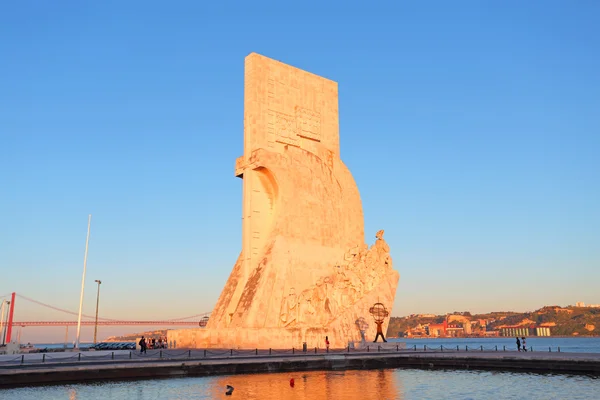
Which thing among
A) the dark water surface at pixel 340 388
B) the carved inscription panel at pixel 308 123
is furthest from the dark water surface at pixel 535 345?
the dark water surface at pixel 340 388

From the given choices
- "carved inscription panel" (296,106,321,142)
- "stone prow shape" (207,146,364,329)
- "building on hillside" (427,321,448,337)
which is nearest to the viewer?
"stone prow shape" (207,146,364,329)

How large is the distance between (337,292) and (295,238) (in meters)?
3.63

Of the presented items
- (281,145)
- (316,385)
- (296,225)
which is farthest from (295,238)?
(316,385)

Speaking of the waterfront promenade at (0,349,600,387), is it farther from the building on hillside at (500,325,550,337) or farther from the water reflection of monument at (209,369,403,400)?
the building on hillside at (500,325,550,337)

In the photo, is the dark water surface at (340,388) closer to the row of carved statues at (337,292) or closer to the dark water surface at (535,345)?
the row of carved statues at (337,292)

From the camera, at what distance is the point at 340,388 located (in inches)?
371

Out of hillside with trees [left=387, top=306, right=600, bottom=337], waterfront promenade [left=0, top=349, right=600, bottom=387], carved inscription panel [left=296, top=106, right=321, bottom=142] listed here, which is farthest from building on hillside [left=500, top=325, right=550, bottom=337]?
waterfront promenade [left=0, top=349, right=600, bottom=387]

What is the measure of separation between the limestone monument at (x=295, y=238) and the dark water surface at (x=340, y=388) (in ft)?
26.7

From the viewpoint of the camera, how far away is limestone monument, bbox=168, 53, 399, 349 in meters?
20.0

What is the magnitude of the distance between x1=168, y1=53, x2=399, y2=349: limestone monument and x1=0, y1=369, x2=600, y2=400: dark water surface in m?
8.15

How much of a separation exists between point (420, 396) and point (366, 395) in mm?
831

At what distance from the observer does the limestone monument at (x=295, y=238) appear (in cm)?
2002

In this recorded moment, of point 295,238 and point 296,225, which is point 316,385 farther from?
point 296,225

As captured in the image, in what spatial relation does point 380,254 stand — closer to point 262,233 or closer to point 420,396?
point 262,233
